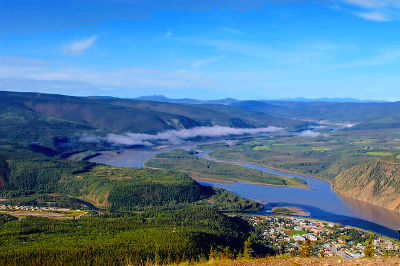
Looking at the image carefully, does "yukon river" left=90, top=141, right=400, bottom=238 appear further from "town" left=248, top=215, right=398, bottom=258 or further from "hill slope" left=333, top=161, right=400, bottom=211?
"town" left=248, top=215, right=398, bottom=258

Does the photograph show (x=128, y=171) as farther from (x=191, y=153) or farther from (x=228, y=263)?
(x=228, y=263)

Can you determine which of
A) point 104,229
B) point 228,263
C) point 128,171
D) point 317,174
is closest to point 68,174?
point 128,171

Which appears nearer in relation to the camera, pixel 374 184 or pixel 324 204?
pixel 324 204

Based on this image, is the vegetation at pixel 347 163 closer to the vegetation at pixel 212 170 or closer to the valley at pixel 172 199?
the valley at pixel 172 199

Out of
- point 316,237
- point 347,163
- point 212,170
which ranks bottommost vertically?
point 316,237

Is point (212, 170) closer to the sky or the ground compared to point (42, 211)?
closer to the sky

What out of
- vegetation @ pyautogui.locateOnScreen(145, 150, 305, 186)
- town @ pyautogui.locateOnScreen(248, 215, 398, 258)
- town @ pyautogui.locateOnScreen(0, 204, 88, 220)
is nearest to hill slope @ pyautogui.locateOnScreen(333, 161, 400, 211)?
vegetation @ pyautogui.locateOnScreen(145, 150, 305, 186)

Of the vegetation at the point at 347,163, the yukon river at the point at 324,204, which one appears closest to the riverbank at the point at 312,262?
the yukon river at the point at 324,204

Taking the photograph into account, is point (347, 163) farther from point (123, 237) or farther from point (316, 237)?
point (123, 237)

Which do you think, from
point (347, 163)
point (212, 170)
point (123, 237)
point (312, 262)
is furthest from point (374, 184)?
point (312, 262)
